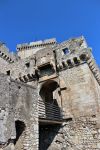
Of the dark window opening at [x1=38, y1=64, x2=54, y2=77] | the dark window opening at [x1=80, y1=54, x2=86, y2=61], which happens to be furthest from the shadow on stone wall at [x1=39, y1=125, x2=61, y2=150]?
the dark window opening at [x1=80, y1=54, x2=86, y2=61]

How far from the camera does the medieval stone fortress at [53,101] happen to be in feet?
33.9

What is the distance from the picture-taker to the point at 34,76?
669 inches

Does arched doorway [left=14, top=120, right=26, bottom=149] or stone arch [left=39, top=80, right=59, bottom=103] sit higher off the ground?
stone arch [left=39, top=80, right=59, bottom=103]

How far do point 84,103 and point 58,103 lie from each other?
85.9 inches

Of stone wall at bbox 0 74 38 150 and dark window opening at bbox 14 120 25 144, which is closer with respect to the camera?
stone wall at bbox 0 74 38 150

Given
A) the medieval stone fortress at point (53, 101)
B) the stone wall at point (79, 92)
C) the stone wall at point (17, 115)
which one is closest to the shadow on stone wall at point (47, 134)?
the medieval stone fortress at point (53, 101)

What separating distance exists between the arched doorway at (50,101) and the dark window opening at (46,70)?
68 cm

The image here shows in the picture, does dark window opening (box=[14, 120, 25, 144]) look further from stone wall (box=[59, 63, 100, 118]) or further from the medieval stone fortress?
stone wall (box=[59, 63, 100, 118])

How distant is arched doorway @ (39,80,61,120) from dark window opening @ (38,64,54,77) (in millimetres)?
677

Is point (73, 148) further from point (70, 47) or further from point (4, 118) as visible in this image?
point (70, 47)

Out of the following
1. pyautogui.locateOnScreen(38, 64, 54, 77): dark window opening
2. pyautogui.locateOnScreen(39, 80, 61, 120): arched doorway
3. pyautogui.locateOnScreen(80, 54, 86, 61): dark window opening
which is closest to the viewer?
pyautogui.locateOnScreen(39, 80, 61, 120): arched doorway

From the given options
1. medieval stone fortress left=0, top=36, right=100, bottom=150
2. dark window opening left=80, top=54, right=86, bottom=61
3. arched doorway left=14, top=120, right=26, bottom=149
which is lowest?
arched doorway left=14, top=120, right=26, bottom=149

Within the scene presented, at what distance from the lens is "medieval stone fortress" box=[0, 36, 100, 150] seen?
1033 centimetres

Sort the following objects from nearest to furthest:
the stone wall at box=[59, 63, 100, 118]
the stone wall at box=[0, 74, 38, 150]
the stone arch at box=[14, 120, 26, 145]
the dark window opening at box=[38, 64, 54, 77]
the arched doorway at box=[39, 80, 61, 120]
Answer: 1. the stone wall at box=[0, 74, 38, 150]
2. the stone arch at box=[14, 120, 26, 145]
3. the arched doorway at box=[39, 80, 61, 120]
4. the stone wall at box=[59, 63, 100, 118]
5. the dark window opening at box=[38, 64, 54, 77]
